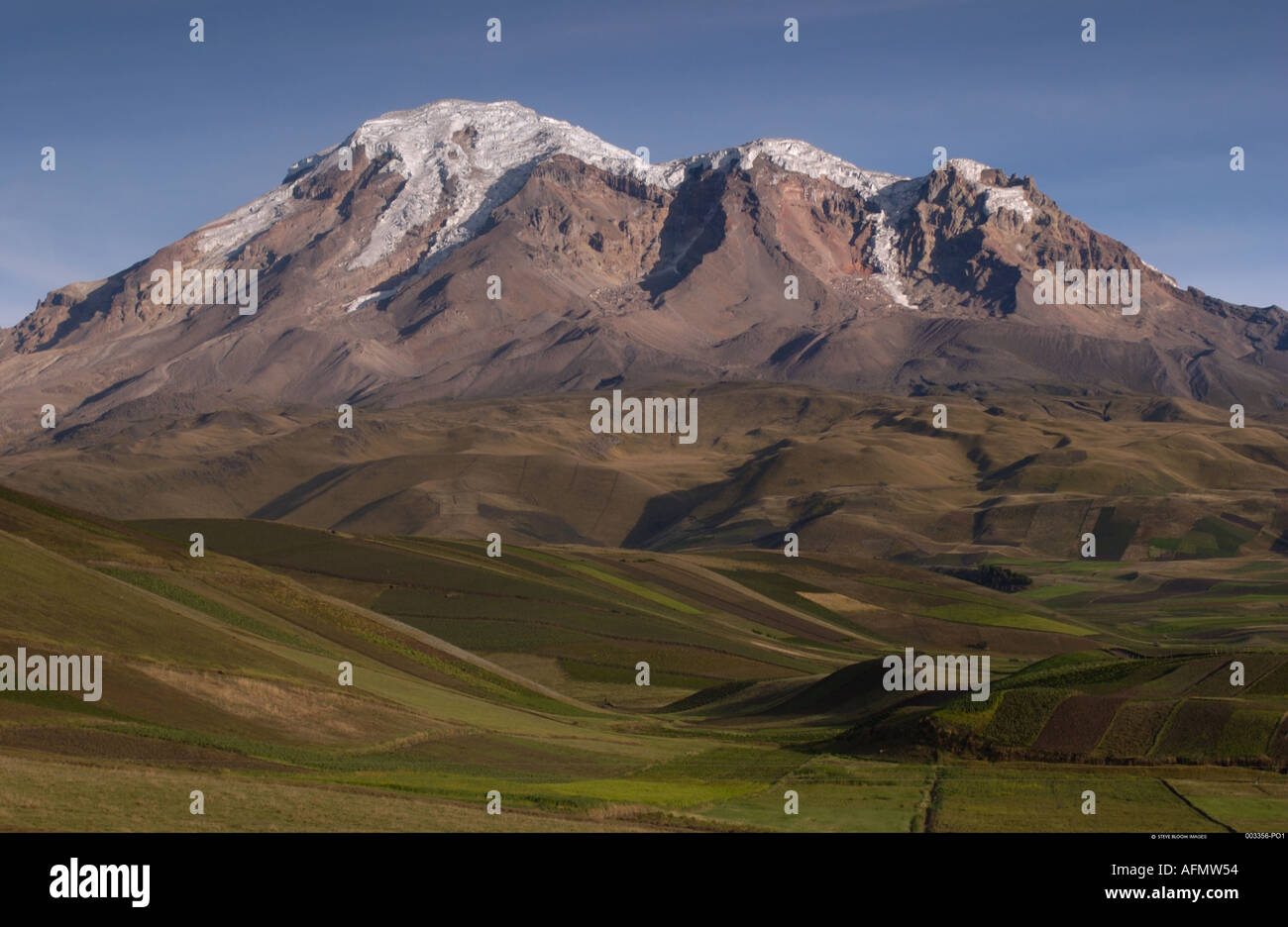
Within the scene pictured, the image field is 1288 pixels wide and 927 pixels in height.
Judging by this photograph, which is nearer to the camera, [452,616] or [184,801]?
[184,801]

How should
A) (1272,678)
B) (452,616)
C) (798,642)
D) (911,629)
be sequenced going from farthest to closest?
(911,629) < (798,642) < (452,616) < (1272,678)

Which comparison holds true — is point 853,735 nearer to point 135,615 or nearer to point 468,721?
point 468,721

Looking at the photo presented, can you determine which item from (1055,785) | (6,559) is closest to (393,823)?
(1055,785)

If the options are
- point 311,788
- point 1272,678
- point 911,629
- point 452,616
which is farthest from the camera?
point 911,629

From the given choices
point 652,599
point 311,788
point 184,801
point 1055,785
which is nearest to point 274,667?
point 311,788

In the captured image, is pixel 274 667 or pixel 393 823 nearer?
pixel 393 823

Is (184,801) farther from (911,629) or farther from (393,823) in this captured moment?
(911,629)

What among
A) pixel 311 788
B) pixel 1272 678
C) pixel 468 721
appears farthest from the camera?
pixel 468 721

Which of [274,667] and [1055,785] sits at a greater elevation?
[274,667]

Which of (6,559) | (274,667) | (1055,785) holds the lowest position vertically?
(1055,785)
